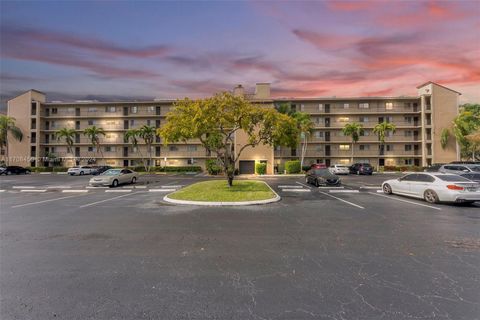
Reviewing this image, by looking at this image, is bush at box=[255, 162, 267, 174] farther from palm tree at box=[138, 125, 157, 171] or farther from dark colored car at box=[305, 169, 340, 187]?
palm tree at box=[138, 125, 157, 171]

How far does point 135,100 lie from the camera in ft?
172

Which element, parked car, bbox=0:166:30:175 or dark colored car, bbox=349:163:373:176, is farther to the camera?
parked car, bbox=0:166:30:175

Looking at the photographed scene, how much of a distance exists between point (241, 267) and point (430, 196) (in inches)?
496

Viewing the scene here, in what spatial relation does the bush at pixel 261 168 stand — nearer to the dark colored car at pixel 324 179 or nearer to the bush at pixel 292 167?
the bush at pixel 292 167

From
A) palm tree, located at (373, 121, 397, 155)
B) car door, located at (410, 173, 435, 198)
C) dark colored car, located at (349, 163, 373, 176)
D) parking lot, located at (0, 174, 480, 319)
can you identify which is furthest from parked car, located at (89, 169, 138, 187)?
palm tree, located at (373, 121, 397, 155)

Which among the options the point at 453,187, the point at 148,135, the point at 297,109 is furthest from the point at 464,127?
the point at 148,135

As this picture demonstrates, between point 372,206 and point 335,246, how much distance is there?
6.81m

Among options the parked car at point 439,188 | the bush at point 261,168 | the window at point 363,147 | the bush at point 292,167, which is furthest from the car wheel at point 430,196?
the window at point 363,147

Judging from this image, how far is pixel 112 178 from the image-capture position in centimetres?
2130

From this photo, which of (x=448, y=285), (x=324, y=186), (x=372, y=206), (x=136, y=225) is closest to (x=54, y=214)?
(x=136, y=225)

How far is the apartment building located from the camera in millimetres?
48250

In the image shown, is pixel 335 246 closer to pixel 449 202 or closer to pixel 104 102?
pixel 449 202

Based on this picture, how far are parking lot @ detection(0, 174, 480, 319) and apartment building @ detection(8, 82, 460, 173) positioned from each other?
36766 mm

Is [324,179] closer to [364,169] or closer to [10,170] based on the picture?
[364,169]
